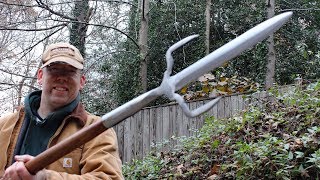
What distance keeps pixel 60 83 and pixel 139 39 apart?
10.9m

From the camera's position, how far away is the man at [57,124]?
2236 mm

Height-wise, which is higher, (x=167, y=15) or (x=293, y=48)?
(x=167, y=15)

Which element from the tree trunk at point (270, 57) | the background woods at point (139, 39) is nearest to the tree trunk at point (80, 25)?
the background woods at point (139, 39)

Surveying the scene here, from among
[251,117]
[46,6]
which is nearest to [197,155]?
[251,117]

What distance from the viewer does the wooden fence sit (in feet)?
26.1

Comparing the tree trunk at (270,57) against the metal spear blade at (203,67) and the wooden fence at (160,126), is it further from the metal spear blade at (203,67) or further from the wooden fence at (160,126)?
the metal spear blade at (203,67)

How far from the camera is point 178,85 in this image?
1510 mm

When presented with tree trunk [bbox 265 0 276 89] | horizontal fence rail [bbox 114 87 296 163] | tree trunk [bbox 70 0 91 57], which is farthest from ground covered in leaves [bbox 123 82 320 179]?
tree trunk [bbox 70 0 91 57]

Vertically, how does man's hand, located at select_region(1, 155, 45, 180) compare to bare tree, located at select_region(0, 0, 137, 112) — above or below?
below

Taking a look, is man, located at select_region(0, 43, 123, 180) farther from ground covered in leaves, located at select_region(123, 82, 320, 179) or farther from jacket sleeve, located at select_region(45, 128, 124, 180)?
ground covered in leaves, located at select_region(123, 82, 320, 179)

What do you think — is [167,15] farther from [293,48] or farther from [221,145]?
[221,145]

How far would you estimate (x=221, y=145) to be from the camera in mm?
5480

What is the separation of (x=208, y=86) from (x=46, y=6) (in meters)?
4.44

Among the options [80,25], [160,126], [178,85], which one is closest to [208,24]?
[80,25]
